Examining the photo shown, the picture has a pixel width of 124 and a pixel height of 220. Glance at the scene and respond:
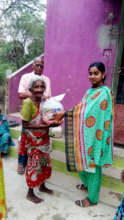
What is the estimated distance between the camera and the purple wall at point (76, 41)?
3.42 metres

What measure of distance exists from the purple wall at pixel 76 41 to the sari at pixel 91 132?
1.62 meters

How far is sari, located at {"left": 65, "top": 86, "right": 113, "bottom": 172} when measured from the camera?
2.01m

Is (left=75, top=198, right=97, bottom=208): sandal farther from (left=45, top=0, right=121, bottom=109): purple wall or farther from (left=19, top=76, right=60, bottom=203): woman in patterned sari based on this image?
(left=45, top=0, right=121, bottom=109): purple wall

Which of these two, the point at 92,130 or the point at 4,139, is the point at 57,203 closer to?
the point at 92,130

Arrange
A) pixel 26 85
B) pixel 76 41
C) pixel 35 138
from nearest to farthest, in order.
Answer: pixel 35 138
pixel 26 85
pixel 76 41

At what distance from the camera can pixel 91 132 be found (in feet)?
6.64

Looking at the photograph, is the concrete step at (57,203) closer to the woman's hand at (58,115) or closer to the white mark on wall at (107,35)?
the woman's hand at (58,115)

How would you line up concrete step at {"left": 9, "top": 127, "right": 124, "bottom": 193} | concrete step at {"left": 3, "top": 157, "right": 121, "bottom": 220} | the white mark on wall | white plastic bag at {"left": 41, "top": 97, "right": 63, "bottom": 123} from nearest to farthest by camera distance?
white plastic bag at {"left": 41, "top": 97, "right": 63, "bottom": 123}, concrete step at {"left": 3, "top": 157, "right": 121, "bottom": 220}, concrete step at {"left": 9, "top": 127, "right": 124, "bottom": 193}, the white mark on wall

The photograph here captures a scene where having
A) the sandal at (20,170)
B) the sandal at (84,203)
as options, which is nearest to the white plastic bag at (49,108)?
the sandal at (84,203)

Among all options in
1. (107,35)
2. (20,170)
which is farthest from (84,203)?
(107,35)

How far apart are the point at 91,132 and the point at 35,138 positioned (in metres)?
0.65

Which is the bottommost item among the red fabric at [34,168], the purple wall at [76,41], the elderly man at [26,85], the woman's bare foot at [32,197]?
Answer: the woman's bare foot at [32,197]

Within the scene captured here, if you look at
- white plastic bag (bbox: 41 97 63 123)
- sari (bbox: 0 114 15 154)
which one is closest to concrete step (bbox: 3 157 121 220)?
sari (bbox: 0 114 15 154)

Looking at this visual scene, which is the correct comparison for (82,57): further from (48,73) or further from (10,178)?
(10,178)
